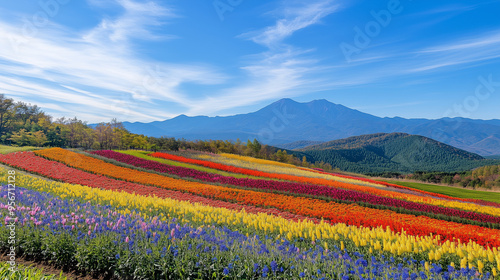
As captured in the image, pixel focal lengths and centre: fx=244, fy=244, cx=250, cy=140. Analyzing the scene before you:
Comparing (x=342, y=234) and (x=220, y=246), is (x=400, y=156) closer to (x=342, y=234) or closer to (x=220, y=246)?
(x=342, y=234)

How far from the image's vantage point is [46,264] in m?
5.11

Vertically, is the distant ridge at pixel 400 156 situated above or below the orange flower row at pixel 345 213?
above

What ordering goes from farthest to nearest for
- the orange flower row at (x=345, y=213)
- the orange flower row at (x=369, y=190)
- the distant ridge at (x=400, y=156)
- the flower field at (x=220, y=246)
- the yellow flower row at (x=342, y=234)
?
the distant ridge at (x=400, y=156) < the orange flower row at (x=369, y=190) < the orange flower row at (x=345, y=213) < the yellow flower row at (x=342, y=234) < the flower field at (x=220, y=246)

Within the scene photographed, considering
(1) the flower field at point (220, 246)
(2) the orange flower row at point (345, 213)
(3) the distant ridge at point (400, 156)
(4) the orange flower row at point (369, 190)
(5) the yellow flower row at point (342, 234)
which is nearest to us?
(1) the flower field at point (220, 246)

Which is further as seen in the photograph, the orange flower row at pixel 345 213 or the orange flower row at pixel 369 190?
the orange flower row at pixel 369 190

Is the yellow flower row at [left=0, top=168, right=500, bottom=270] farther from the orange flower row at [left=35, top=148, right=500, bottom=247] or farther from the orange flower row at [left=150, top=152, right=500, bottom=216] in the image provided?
the orange flower row at [left=150, top=152, right=500, bottom=216]

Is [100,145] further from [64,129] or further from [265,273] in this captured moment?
[265,273]

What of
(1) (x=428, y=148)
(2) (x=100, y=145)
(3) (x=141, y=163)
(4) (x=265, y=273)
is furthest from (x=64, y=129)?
(1) (x=428, y=148)

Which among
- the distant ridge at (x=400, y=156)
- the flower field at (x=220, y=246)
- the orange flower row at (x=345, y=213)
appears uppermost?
the distant ridge at (x=400, y=156)

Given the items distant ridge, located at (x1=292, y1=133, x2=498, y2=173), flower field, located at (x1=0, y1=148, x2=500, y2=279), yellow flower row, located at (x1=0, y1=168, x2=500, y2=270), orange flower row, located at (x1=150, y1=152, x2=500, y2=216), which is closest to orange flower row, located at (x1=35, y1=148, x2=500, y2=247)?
flower field, located at (x1=0, y1=148, x2=500, y2=279)

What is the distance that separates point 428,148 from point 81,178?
186437mm

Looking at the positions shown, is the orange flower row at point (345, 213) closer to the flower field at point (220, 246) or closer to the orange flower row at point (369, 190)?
the flower field at point (220, 246)

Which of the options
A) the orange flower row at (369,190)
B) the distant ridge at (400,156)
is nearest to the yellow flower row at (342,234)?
the orange flower row at (369,190)

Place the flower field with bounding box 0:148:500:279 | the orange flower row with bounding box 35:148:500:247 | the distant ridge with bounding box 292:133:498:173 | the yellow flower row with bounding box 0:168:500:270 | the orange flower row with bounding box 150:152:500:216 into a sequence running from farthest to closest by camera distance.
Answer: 1. the distant ridge with bounding box 292:133:498:173
2. the orange flower row with bounding box 150:152:500:216
3. the orange flower row with bounding box 35:148:500:247
4. the yellow flower row with bounding box 0:168:500:270
5. the flower field with bounding box 0:148:500:279
